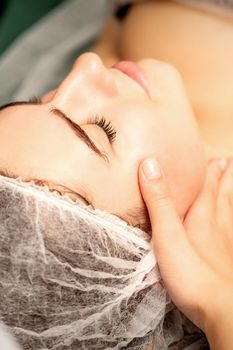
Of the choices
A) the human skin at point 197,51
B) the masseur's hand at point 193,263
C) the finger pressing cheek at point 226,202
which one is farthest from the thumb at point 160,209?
the human skin at point 197,51

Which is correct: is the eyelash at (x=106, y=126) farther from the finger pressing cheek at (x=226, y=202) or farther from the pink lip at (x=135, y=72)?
the finger pressing cheek at (x=226, y=202)

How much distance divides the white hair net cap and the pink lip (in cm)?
31

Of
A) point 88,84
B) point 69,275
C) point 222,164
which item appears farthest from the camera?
point 222,164

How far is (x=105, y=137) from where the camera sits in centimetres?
96

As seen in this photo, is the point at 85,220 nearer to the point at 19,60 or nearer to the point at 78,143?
the point at 78,143

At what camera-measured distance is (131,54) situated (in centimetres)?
138

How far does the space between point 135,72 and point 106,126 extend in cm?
18

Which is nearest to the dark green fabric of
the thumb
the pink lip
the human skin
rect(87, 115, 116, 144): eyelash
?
the human skin

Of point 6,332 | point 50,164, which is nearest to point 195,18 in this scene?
point 50,164

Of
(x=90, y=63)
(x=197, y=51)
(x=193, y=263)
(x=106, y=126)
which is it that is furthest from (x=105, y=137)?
(x=197, y=51)

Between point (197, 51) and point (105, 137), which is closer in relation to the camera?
point (105, 137)

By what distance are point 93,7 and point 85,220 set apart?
98 centimetres

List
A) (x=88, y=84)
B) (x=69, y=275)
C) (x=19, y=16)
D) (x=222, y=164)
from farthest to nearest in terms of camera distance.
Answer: (x=19, y=16) → (x=222, y=164) → (x=88, y=84) → (x=69, y=275)

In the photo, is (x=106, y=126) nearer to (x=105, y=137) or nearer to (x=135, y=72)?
(x=105, y=137)
